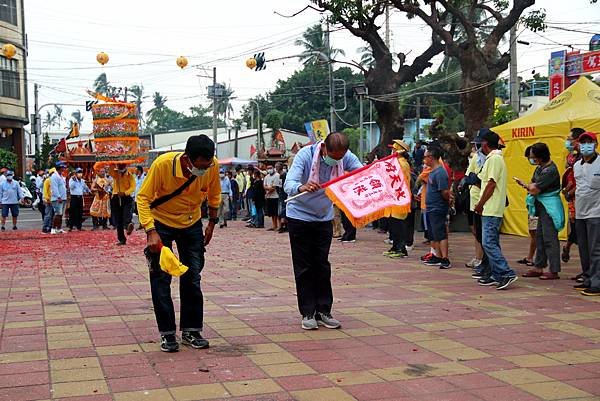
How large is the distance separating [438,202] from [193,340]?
17.8ft

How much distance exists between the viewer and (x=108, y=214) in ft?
61.7

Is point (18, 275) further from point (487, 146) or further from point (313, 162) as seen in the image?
point (487, 146)

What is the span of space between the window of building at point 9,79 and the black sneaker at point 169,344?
3802 cm

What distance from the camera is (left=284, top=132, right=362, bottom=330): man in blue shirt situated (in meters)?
6.03

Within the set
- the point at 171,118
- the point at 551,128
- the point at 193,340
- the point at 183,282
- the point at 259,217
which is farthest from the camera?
the point at 171,118

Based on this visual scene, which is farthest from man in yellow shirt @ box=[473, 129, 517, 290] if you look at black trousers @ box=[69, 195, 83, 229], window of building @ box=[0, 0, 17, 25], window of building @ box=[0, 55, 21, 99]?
window of building @ box=[0, 0, 17, 25]

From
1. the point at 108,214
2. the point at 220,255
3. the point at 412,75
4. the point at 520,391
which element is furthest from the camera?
the point at 412,75

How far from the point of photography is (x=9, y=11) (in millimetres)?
39469

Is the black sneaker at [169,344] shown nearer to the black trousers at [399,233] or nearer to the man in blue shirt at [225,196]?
the black trousers at [399,233]

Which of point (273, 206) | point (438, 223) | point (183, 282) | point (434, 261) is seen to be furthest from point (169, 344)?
point (273, 206)

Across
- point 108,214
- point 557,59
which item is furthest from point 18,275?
point 557,59

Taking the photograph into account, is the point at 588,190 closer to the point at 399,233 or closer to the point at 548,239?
the point at 548,239

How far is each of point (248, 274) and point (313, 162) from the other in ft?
12.5

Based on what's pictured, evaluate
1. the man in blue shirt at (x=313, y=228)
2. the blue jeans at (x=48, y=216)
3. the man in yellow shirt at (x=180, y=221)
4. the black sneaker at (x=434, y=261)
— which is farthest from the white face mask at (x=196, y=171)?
the blue jeans at (x=48, y=216)
